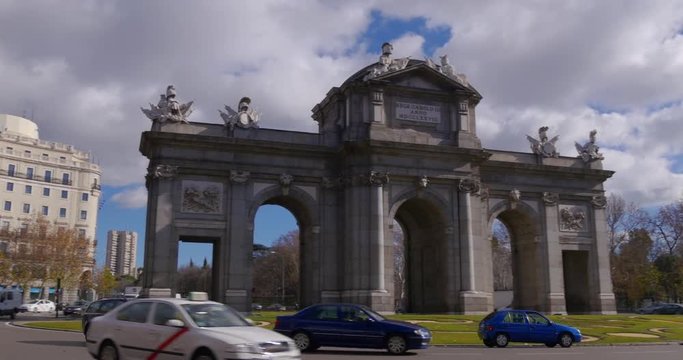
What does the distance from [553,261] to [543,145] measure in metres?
9.34

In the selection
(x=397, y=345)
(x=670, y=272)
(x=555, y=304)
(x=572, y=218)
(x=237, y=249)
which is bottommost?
(x=397, y=345)

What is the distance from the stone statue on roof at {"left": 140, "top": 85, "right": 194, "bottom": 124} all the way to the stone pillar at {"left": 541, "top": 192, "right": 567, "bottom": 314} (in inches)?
1115

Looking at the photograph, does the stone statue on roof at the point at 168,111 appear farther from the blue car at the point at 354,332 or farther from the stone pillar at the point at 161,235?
the blue car at the point at 354,332

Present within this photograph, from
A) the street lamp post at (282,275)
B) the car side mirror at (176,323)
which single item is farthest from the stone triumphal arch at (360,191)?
the street lamp post at (282,275)

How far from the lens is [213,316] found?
45.3 feet

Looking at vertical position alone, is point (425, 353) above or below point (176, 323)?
below

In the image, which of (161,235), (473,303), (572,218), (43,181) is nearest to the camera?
(161,235)

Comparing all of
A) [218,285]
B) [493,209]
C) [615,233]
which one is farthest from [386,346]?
[615,233]

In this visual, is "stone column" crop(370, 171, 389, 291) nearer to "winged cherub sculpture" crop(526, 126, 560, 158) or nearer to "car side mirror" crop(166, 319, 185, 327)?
"winged cherub sculpture" crop(526, 126, 560, 158)

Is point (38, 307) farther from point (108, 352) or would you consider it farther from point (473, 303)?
point (108, 352)

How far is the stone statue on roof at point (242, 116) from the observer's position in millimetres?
44406

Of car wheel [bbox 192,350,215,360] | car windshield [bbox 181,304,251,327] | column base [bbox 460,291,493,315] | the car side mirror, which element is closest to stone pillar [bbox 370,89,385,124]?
column base [bbox 460,291,493,315]

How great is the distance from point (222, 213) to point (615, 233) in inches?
2279

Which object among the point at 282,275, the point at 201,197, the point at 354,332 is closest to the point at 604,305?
the point at 201,197
